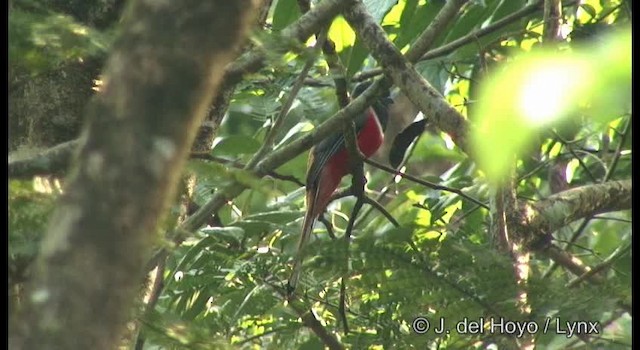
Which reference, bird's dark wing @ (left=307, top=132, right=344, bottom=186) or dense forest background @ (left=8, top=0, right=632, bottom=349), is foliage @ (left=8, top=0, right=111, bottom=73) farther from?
bird's dark wing @ (left=307, top=132, right=344, bottom=186)

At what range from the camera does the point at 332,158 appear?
4.22m

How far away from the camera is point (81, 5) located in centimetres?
218

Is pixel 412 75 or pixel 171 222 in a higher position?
pixel 412 75

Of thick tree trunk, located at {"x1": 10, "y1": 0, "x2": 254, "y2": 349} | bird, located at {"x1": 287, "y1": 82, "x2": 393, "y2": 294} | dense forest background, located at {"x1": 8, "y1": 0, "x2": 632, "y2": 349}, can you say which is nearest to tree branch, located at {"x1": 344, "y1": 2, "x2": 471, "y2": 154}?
dense forest background, located at {"x1": 8, "y1": 0, "x2": 632, "y2": 349}

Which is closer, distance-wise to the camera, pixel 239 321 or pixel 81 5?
pixel 81 5

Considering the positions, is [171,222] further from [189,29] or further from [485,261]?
[189,29]

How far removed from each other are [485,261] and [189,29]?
1182 mm

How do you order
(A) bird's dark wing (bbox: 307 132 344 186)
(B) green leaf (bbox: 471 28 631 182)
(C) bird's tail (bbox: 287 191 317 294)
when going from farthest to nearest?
1. (A) bird's dark wing (bbox: 307 132 344 186)
2. (C) bird's tail (bbox: 287 191 317 294)
3. (B) green leaf (bbox: 471 28 631 182)


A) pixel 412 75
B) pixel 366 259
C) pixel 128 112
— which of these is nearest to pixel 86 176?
pixel 128 112

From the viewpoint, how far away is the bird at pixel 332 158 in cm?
355

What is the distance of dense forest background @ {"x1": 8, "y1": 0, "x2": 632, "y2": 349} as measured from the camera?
0.86 metres

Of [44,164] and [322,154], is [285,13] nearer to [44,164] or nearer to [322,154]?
[322,154]

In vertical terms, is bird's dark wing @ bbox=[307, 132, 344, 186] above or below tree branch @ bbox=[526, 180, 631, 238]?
above

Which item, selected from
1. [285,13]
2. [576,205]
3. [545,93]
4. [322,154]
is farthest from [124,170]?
[322,154]
